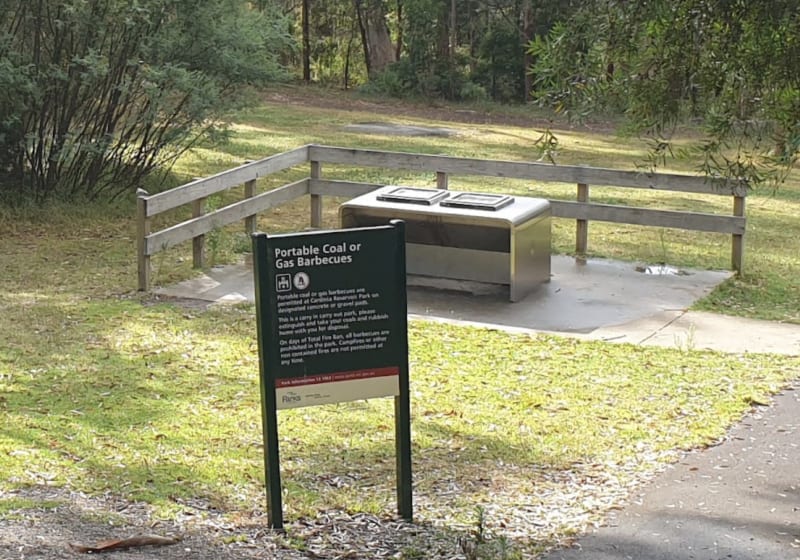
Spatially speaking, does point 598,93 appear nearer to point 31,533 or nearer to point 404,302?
point 404,302

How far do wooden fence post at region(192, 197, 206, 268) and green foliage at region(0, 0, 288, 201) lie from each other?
9.83 feet

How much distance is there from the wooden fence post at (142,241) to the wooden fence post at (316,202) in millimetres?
3576

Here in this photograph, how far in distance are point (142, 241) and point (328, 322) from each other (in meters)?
5.90

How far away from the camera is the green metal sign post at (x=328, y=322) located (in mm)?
6070

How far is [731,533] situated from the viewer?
20.5 feet

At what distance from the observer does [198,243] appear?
13.0 meters

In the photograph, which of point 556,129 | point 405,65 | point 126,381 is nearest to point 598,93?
point 126,381

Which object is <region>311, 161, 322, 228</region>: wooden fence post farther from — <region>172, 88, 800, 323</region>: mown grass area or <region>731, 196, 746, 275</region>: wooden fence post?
<region>731, 196, 746, 275</region>: wooden fence post

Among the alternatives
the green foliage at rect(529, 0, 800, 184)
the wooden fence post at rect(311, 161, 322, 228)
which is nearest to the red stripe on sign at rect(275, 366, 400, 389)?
the green foliage at rect(529, 0, 800, 184)

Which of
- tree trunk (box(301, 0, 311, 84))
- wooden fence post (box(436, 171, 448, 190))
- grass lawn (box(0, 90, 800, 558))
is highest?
tree trunk (box(301, 0, 311, 84))

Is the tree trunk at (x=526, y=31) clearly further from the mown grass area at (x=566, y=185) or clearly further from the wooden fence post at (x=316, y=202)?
the wooden fence post at (x=316, y=202)

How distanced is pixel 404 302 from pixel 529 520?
1.32 meters

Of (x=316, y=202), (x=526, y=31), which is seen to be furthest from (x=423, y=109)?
(x=316, y=202)

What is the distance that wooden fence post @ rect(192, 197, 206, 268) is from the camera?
12.9 meters
